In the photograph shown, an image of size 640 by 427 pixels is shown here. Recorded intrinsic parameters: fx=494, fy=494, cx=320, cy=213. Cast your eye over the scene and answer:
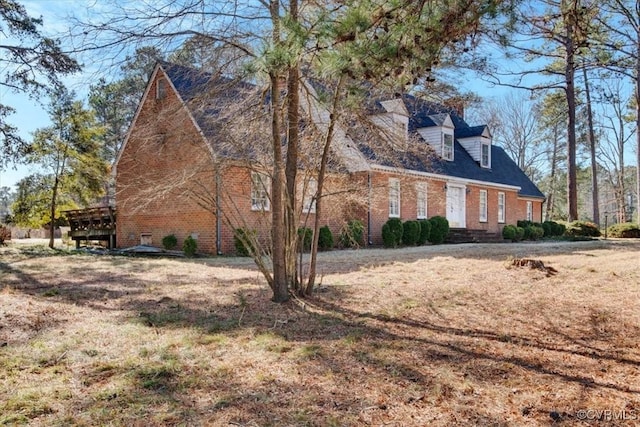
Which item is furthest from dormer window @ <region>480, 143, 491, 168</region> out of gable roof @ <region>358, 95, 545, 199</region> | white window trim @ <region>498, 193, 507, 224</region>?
white window trim @ <region>498, 193, 507, 224</region>

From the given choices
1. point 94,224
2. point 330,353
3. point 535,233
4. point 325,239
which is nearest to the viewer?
point 330,353

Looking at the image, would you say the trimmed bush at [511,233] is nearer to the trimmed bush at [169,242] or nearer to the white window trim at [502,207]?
the white window trim at [502,207]

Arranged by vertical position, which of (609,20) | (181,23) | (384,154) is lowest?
(384,154)

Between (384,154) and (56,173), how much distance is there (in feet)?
50.5

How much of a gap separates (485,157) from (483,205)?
2.44 metres

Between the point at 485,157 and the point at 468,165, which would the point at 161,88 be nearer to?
the point at 468,165

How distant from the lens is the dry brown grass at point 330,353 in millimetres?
3084

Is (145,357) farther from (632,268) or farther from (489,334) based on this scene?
(632,268)

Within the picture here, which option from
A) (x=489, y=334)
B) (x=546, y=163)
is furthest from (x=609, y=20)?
(x=546, y=163)

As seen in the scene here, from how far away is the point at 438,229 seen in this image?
18.8 m

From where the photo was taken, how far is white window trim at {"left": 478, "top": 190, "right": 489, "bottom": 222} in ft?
74.8

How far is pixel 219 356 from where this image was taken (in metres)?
4.16

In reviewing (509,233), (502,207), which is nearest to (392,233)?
(509,233)

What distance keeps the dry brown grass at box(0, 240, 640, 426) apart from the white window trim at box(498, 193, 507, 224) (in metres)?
17.1
